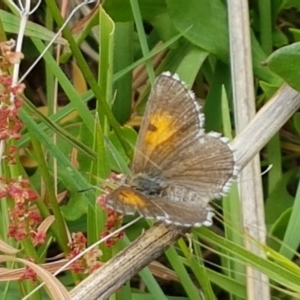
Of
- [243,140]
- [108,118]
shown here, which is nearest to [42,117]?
[108,118]

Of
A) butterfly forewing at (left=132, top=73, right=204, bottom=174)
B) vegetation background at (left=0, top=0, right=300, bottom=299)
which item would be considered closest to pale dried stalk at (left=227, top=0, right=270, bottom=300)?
vegetation background at (left=0, top=0, right=300, bottom=299)

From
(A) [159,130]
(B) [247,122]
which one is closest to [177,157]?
(A) [159,130]

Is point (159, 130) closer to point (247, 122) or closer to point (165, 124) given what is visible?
point (165, 124)

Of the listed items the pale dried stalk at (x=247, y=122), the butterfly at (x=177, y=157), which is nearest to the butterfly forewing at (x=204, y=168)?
the butterfly at (x=177, y=157)

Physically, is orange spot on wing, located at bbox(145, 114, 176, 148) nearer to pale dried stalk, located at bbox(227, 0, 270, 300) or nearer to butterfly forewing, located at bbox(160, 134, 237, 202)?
butterfly forewing, located at bbox(160, 134, 237, 202)

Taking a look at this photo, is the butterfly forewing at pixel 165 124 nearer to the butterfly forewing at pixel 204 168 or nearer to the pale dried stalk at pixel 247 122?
the butterfly forewing at pixel 204 168
